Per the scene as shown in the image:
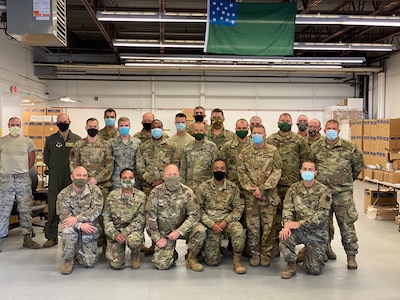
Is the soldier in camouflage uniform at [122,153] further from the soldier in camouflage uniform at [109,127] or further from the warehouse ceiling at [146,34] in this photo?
the warehouse ceiling at [146,34]

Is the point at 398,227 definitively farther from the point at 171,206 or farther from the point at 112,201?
the point at 112,201

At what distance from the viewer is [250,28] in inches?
273

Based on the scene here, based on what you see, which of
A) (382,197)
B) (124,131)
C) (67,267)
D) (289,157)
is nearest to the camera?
(67,267)

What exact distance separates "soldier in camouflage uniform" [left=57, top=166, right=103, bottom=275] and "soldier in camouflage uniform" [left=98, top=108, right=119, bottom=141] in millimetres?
1059

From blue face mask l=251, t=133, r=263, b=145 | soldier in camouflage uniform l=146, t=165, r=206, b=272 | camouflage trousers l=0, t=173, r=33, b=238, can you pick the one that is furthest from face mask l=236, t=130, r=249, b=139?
camouflage trousers l=0, t=173, r=33, b=238

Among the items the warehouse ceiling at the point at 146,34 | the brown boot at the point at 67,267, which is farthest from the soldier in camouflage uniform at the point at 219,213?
the warehouse ceiling at the point at 146,34

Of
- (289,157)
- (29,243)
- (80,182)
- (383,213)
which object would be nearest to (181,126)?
(289,157)

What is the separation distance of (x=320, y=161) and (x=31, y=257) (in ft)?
12.9

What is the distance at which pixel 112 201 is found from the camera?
4.85 m

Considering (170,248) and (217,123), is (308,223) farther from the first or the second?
(217,123)

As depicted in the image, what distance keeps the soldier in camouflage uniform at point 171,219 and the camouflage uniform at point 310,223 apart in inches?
40.0

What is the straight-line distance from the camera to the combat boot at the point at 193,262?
15.4 feet

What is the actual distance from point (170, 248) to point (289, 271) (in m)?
1.40

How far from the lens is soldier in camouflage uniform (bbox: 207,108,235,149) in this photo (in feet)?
19.0
